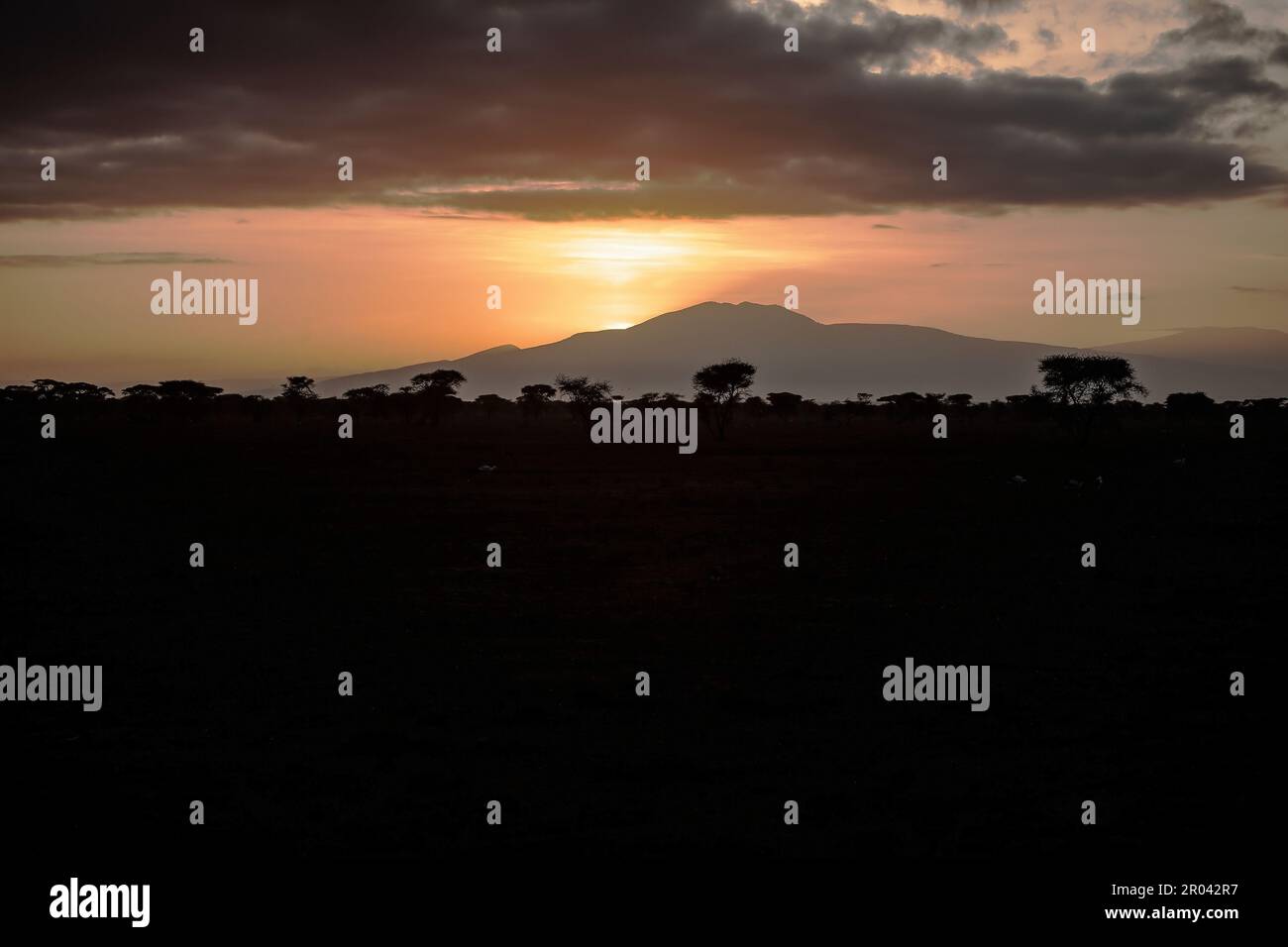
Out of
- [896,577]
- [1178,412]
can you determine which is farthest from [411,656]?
[1178,412]

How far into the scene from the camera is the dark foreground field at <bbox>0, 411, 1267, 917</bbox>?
9539 mm

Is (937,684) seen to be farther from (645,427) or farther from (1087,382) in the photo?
(645,427)

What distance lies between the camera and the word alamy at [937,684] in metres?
13.4

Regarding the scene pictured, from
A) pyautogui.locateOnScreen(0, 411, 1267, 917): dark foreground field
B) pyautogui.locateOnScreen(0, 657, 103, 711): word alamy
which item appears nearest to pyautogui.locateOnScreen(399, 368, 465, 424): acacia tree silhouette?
pyautogui.locateOnScreen(0, 411, 1267, 917): dark foreground field

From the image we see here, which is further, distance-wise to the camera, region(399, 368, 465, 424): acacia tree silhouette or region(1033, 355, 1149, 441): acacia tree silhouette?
region(399, 368, 465, 424): acacia tree silhouette

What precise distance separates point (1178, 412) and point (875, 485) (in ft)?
292

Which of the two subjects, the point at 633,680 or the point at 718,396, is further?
the point at 718,396

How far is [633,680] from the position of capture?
14180mm
